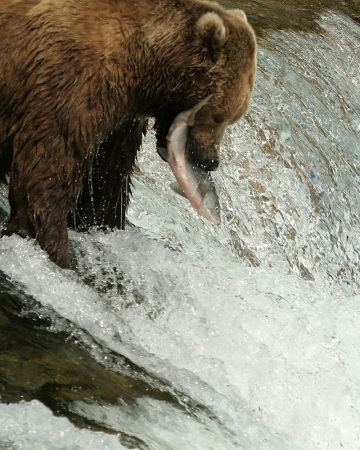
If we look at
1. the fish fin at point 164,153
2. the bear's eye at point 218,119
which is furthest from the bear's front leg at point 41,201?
the bear's eye at point 218,119

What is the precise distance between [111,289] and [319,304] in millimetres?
1944

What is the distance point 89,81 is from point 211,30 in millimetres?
705

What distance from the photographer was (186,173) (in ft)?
14.3

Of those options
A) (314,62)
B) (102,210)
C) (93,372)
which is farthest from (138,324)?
(314,62)

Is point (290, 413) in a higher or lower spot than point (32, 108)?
lower

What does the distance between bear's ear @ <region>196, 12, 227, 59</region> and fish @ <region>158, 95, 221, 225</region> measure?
0.33 metres

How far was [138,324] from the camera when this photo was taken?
13.0 ft

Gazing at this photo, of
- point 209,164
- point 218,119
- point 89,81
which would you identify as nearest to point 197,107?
point 218,119

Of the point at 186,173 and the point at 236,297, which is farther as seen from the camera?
the point at 236,297

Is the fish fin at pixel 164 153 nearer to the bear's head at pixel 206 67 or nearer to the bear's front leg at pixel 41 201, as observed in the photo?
the bear's head at pixel 206 67

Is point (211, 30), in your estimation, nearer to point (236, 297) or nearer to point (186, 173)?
point (186, 173)

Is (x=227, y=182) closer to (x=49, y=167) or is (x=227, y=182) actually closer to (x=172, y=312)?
(x=172, y=312)

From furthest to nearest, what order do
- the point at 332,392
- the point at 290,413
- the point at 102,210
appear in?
the point at 102,210 → the point at 332,392 → the point at 290,413

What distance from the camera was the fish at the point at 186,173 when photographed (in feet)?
13.8
